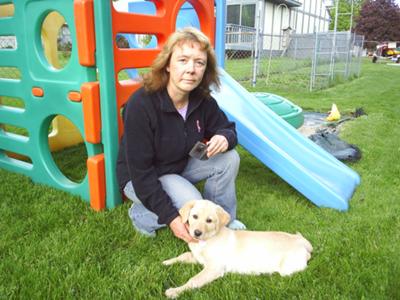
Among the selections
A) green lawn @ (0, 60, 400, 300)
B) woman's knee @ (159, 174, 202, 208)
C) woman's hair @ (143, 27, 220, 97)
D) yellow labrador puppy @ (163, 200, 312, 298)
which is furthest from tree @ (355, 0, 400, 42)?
yellow labrador puppy @ (163, 200, 312, 298)

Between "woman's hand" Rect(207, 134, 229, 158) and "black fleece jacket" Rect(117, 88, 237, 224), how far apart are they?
66 mm

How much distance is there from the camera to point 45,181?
362cm

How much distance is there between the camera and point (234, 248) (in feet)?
7.80

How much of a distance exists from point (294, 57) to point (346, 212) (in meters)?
11.5

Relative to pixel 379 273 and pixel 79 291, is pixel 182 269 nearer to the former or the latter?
pixel 79 291

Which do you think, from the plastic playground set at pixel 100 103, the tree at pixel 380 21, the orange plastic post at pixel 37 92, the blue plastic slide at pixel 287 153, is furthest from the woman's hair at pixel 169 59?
the tree at pixel 380 21

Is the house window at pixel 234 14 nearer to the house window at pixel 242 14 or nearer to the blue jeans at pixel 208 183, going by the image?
the house window at pixel 242 14

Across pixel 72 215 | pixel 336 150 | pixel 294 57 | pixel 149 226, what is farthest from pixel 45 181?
pixel 294 57

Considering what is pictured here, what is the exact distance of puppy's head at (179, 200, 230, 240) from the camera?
230 cm

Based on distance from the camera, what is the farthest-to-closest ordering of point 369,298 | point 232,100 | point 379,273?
point 232,100
point 379,273
point 369,298

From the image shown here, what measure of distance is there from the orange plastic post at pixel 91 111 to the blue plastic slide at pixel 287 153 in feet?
3.93

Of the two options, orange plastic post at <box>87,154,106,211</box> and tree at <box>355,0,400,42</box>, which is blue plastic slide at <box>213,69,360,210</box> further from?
tree at <box>355,0,400,42</box>

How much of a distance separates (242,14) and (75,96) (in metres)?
24.1

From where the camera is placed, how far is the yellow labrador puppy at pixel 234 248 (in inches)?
91.7
